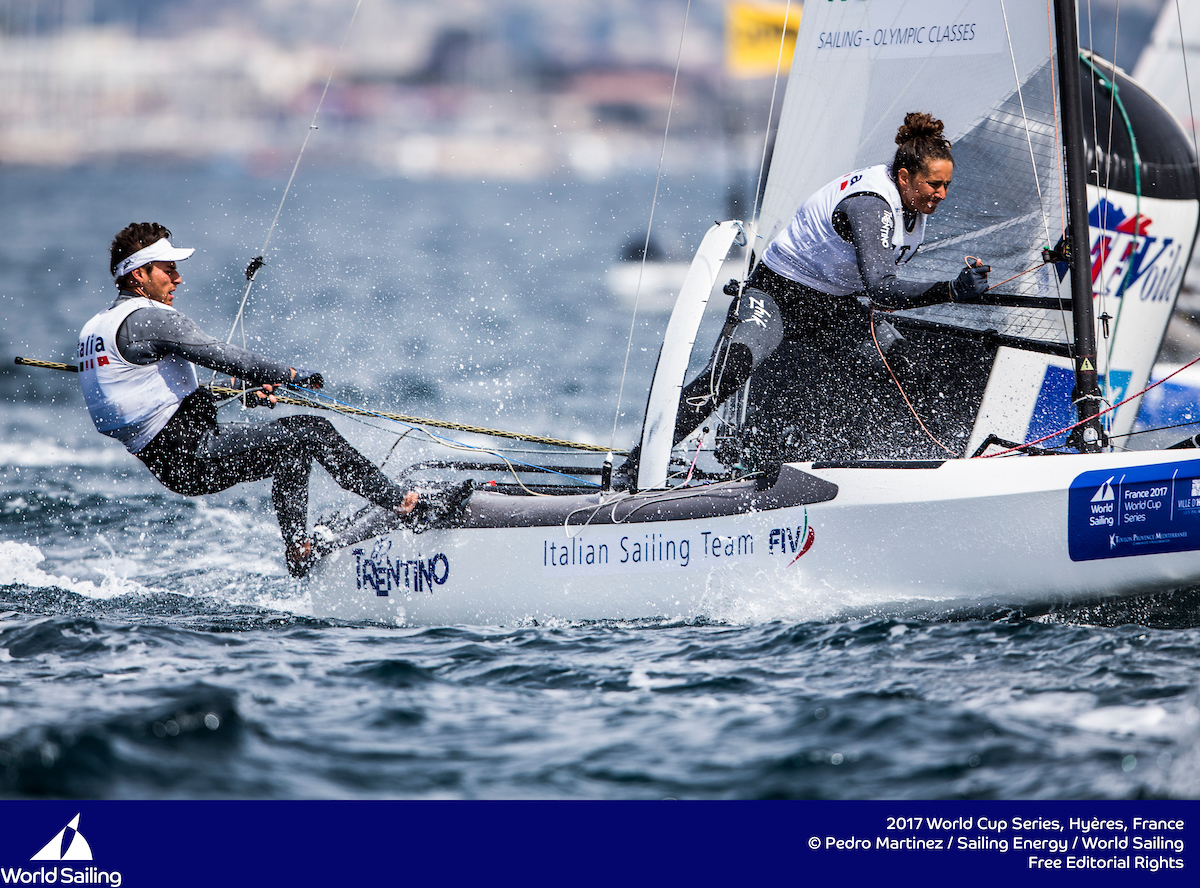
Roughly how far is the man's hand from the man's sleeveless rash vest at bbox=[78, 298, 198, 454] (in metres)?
2.40

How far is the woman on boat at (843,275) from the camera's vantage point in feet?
14.3

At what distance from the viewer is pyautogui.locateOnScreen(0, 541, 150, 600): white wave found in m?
5.17

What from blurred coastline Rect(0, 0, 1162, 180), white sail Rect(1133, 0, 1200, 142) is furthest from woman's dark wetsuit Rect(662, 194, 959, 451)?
blurred coastline Rect(0, 0, 1162, 180)

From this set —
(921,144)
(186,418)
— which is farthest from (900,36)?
(186,418)

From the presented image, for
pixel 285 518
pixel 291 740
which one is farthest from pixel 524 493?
pixel 291 740

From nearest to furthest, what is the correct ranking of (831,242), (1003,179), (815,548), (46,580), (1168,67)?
1. (815,548)
2. (831,242)
3. (1003,179)
4. (46,580)
5. (1168,67)
